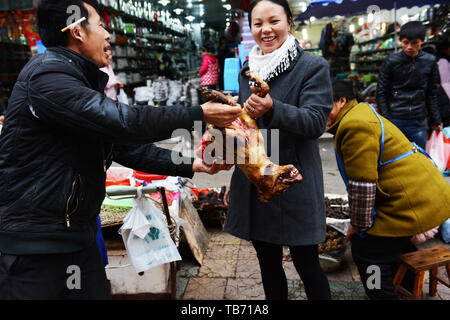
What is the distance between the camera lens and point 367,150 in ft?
7.28

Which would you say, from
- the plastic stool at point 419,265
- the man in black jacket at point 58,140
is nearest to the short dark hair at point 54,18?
the man in black jacket at point 58,140

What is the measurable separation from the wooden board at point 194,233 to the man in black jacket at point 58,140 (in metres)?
1.88

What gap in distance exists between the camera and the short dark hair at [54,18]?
146cm

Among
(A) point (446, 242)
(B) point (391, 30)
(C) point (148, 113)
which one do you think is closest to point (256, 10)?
(C) point (148, 113)

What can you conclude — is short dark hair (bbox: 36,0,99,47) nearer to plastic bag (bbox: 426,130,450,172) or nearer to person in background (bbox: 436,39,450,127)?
plastic bag (bbox: 426,130,450,172)

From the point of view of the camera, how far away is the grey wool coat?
187 centimetres

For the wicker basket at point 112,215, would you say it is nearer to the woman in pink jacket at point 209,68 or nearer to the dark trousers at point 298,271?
the dark trousers at point 298,271

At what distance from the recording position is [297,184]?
6.37ft

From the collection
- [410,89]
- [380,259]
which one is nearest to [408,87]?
[410,89]

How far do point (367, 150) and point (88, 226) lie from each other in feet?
5.25

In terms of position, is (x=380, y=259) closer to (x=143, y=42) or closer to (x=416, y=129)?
(x=416, y=129)

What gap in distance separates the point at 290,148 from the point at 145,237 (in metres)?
1.08

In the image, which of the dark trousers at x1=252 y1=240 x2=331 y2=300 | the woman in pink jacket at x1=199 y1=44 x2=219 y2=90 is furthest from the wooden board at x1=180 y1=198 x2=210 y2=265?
the woman in pink jacket at x1=199 y1=44 x2=219 y2=90

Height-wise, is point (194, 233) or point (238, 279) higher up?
point (194, 233)
